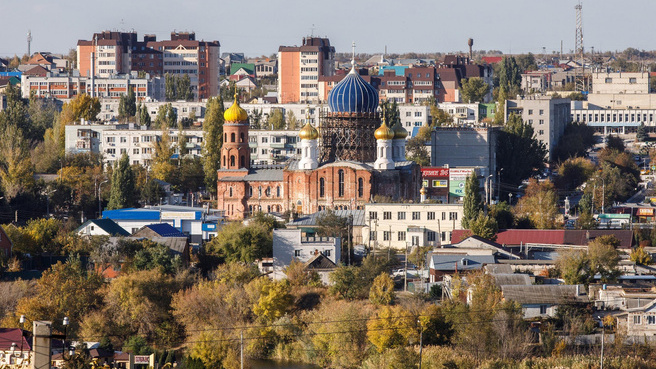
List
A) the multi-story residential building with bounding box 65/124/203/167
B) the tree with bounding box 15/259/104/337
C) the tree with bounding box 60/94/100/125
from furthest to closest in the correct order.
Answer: the tree with bounding box 60/94/100/125 → the multi-story residential building with bounding box 65/124/203/167 → the tree with bounding box 15/259/104/337

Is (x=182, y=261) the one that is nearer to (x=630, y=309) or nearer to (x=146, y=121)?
(x=630, y=309)

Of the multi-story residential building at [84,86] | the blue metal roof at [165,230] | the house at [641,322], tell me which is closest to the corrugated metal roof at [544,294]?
the house at [641,322]

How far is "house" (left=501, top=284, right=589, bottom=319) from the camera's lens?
35438mm

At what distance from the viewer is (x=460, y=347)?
33.3 metres

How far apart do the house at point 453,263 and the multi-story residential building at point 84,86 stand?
50.2m

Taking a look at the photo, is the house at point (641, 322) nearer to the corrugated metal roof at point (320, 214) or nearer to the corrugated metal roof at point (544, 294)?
the corrugated metal roof at point (544, 294)

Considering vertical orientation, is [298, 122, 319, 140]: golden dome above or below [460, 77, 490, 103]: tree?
Answer: below

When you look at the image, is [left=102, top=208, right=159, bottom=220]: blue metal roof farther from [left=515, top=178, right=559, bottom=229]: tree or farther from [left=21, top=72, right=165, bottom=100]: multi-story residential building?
[left=21, top=72, right=165, bottom=100]: multi-story residential building

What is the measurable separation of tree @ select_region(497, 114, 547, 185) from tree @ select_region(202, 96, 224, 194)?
1239 centimetres

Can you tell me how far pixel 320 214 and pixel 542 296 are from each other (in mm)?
11673

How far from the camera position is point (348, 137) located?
172 ft

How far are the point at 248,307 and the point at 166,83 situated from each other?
53.2 m

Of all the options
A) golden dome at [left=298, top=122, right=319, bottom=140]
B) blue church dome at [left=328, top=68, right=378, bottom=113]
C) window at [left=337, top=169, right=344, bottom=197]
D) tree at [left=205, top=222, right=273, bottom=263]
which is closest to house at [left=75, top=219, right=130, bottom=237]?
tree at [left=205, top=222, right=273, bottom=263]

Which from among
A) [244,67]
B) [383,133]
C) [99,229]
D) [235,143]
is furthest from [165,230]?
[244,67]
